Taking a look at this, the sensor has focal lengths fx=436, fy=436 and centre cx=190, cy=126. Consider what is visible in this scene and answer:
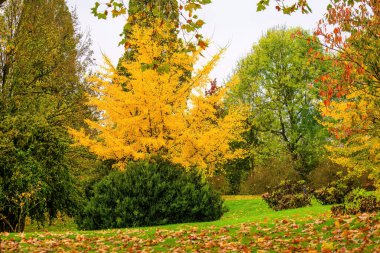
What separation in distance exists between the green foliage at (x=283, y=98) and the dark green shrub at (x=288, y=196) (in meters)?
11.1

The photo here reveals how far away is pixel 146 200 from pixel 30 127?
14.4ft

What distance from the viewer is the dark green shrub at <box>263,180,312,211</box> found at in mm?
17750

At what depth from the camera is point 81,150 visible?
679 inches

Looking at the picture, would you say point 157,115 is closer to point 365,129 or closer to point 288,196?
point 288,196

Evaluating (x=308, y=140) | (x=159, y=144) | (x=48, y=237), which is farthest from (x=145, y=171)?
(x=308, y=140)

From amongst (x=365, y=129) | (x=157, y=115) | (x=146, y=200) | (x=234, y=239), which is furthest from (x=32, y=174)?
(x=365, y=129)

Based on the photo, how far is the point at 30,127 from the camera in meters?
13.2

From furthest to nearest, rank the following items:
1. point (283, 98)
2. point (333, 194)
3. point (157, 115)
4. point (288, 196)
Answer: point (283, 98)
point (288, 196)
point (333, 194)
point (157, 115)

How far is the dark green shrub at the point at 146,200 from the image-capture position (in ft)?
39.2

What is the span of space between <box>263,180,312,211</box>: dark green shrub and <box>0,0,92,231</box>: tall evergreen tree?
8.29 m

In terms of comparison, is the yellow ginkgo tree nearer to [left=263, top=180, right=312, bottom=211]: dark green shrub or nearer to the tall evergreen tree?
the tall evergreen tree

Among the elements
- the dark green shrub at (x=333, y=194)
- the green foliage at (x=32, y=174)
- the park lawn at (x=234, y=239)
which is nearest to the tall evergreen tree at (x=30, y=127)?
the green foliage at (x=32, y=174)

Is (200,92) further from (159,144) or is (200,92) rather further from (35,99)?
(35,99)

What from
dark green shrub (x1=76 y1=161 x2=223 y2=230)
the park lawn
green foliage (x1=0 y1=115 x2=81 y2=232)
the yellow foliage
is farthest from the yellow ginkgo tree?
the park lawn
